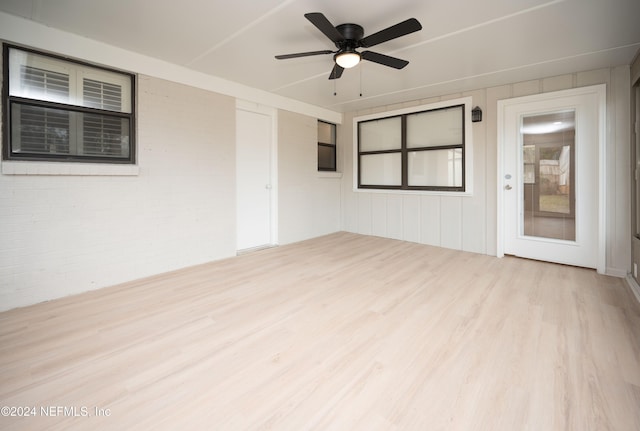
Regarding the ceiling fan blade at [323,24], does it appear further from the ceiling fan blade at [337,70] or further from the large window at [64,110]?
the large window at [64,110]

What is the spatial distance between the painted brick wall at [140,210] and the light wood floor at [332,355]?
0.90ft

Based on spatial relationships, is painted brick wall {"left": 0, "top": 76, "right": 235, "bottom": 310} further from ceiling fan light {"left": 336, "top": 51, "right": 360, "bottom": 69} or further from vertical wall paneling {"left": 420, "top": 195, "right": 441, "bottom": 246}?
vertical wall paneling {"left": 420, "top": 195, "right": 441, "bottom": 246}

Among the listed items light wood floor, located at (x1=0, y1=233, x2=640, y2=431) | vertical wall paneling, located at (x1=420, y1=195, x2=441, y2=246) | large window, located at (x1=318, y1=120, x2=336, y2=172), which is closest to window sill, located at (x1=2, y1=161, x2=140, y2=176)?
light wood floor, located at (x1=0, y1=233, x2=640, y2=431)

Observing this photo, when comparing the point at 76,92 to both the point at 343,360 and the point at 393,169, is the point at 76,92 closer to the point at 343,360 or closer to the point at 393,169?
the point at 343,360

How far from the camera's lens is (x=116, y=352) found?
2.00 metres

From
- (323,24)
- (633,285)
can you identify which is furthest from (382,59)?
(633,285)

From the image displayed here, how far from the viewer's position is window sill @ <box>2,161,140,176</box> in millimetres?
2662

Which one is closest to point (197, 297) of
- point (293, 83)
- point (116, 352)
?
point (116, 352)

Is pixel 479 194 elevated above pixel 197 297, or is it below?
above

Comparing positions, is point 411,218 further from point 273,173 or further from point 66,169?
point 66,169

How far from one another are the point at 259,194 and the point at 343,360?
3.53m

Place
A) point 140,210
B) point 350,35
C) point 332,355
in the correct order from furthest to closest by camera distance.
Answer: point 140,210 < point 350,35 < point 332,355

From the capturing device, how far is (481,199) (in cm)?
466

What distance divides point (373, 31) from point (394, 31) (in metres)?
0.58
